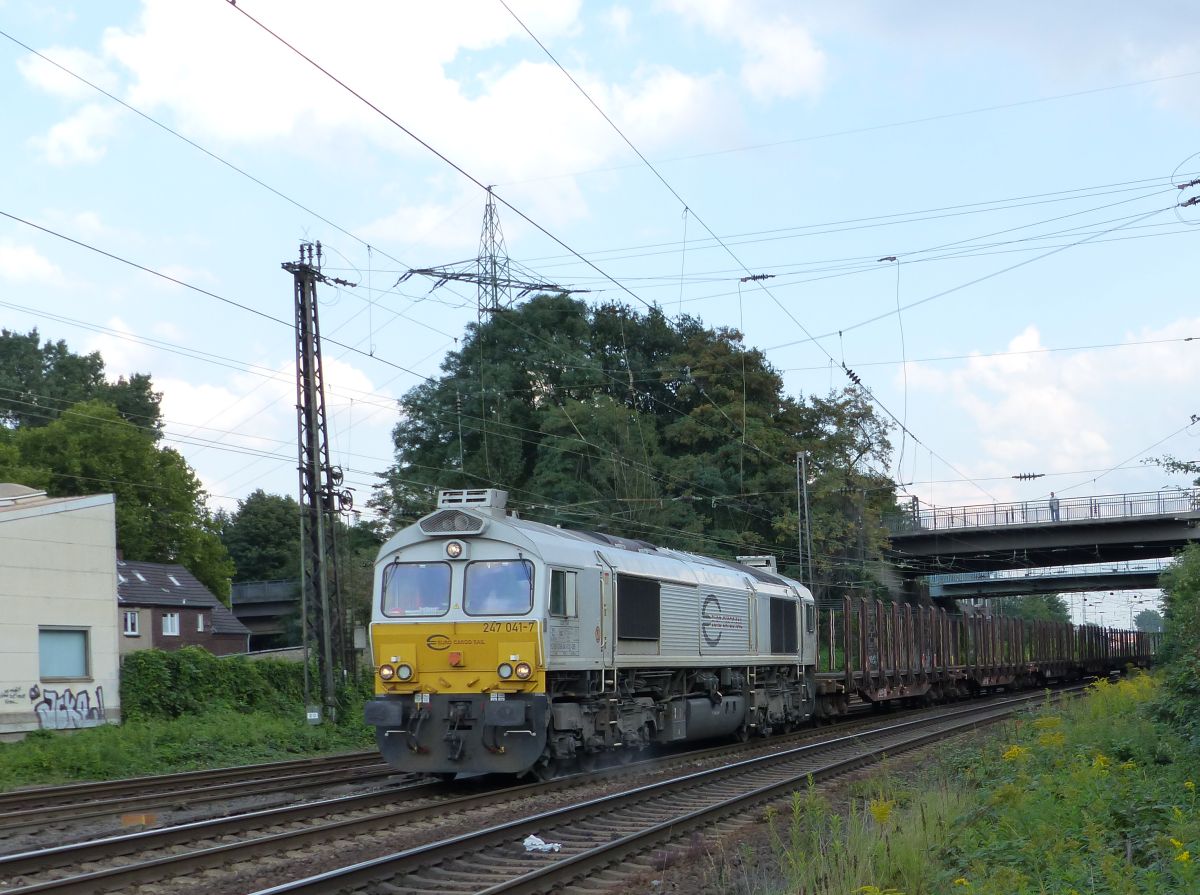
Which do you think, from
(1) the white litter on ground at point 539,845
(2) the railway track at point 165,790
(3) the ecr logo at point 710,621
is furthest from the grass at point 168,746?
(1) the white litter on ground at point 539,845

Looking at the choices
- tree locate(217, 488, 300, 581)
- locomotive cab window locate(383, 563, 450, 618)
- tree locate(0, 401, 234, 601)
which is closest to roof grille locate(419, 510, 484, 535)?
locomotive cab window locate(383, 563, 450, 618)

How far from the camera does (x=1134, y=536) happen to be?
196 ft

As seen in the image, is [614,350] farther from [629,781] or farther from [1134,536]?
[629,781]

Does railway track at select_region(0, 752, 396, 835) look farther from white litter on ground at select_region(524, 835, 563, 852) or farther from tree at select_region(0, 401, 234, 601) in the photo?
tree at select_region(0, 401, 234, 601)

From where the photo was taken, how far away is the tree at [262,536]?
90312 mm

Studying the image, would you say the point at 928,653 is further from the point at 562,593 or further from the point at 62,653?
the point at 62,653

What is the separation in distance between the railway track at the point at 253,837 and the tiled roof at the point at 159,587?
41.0 m

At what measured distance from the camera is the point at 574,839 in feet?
41.7

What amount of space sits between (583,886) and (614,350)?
53746 mm

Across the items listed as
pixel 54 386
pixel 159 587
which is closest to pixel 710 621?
pixel 159 587

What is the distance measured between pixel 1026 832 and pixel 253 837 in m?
7.57

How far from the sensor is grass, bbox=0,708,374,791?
20.6 metres

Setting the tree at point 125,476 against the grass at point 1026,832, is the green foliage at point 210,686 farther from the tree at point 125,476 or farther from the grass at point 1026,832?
the tree at point 125,476

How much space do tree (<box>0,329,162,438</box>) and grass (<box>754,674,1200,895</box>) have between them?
67.8 m
